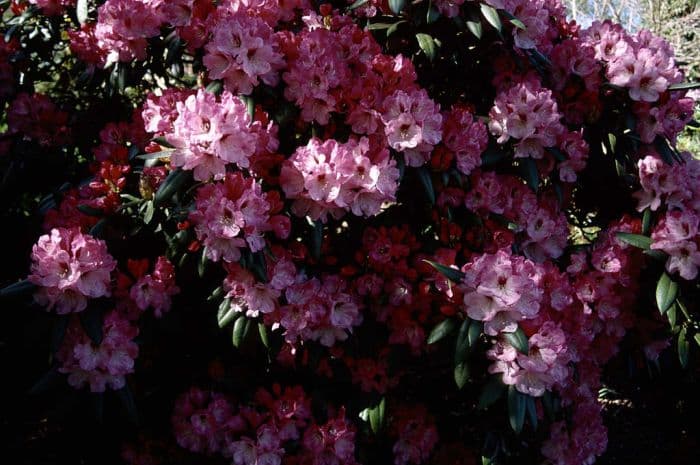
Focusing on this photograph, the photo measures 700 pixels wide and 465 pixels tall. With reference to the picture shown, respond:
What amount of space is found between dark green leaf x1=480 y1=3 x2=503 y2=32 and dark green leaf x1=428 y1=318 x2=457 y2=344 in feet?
2.50

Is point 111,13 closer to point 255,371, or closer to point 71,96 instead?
point 71,96

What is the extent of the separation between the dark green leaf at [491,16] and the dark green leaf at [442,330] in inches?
30.0

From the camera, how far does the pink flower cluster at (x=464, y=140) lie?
6.04 feet

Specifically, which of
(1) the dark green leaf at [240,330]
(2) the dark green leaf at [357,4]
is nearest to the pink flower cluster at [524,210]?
(2) the dark green leaf at [357,4]

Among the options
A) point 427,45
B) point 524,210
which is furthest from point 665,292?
point 427,45

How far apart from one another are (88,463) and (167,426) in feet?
1.02

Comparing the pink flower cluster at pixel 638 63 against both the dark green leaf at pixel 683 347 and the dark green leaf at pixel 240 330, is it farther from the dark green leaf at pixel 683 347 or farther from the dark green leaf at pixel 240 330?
the dark green leaf at pixel 240 330

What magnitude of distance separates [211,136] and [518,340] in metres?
0.84

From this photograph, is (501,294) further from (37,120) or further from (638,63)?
(37,120)

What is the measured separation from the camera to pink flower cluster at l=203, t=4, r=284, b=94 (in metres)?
1.69

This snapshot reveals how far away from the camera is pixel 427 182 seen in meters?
1.77

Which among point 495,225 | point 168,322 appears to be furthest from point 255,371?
point 495,225

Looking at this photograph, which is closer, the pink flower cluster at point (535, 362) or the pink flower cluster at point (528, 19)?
the pink flower cluster at point (535, 362)

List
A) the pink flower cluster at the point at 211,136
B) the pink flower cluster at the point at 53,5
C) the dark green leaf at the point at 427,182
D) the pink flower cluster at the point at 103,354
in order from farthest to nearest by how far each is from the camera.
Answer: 1. the pink flower cluster at the point at 53,5
2. the dark green leaf at the point at 427,182
3. the pink flower cluster at the point at 103,354
4. the pink flower cluster at the point at 211,136
